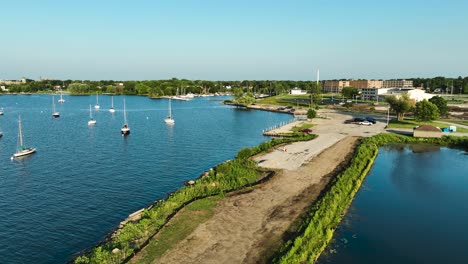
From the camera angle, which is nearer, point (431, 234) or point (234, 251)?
point (234, 251)

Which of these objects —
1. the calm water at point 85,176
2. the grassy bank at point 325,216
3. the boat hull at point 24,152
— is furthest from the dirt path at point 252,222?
Answer: the boat hull at point 24,152

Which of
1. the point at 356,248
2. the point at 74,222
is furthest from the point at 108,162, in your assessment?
the point at 356,248

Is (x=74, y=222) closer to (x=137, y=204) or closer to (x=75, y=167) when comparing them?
(x=137, y=204)

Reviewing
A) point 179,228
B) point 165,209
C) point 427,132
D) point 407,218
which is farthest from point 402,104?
point 179,228

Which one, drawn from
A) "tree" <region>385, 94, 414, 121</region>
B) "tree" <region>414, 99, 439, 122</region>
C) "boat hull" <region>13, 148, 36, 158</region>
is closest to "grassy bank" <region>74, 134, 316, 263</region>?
"boat hull" <region>13, 148, 36, 158</region>

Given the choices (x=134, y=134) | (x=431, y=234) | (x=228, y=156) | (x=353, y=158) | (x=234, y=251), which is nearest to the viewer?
(x=234, y=251)

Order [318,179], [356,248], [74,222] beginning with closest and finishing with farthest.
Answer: [356,248] → [74,222] → [318,179]

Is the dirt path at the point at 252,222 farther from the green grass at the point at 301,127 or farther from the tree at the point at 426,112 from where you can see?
the tree at the point at 426,112

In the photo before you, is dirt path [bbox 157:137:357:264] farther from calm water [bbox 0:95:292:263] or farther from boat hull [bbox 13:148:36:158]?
boat hull [bbox 13:148:36:158]

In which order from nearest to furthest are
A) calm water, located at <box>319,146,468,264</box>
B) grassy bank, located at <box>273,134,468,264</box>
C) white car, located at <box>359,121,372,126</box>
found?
grassy bank, located at <box>273,134,468,264</box>, calm water, located at <box>319,146,468,264</box>, white car, located at <box>359,121,372,126</box>
